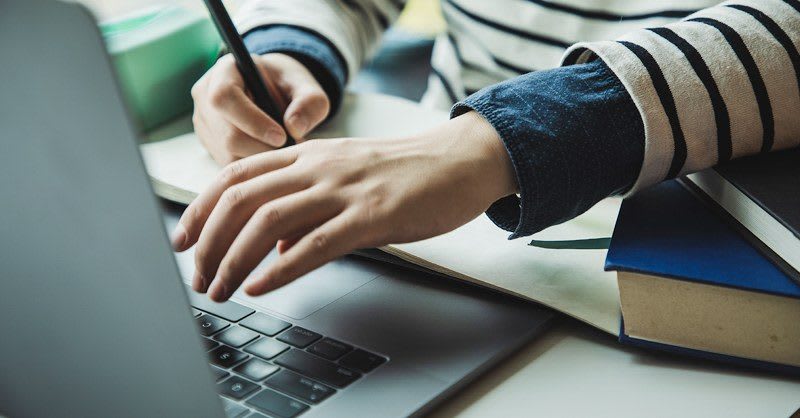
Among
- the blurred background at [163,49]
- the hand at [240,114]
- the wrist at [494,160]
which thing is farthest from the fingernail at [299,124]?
the wrist at [494,160]

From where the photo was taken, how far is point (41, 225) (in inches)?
10.6

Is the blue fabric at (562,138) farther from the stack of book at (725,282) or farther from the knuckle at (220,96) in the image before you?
the knuckle at (220,96)

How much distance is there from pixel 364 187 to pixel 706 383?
7.2 inches

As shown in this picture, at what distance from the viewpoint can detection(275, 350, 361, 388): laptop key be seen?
354 millimetres

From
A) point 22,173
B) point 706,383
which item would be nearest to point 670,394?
point 706,383

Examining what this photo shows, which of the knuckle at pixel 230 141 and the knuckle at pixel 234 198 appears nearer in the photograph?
the knuckle at pixel 234 198

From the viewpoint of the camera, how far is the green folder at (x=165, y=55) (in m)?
0.62

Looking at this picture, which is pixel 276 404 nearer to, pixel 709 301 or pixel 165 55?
pixel 709 301

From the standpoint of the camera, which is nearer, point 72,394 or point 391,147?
point 72,394

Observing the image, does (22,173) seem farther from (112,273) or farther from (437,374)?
(437,374)

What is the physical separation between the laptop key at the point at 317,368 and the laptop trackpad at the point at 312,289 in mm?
41

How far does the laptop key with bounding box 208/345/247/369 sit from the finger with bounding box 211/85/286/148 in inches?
9.1

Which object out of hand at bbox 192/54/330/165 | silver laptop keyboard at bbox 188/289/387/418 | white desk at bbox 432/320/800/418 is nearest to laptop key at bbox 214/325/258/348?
silver laptop keyboard at bbox 188/289/387/418

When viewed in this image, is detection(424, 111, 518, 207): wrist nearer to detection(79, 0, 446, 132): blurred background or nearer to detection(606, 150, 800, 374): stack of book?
detection(606, 150, 800, 374): stack of book
